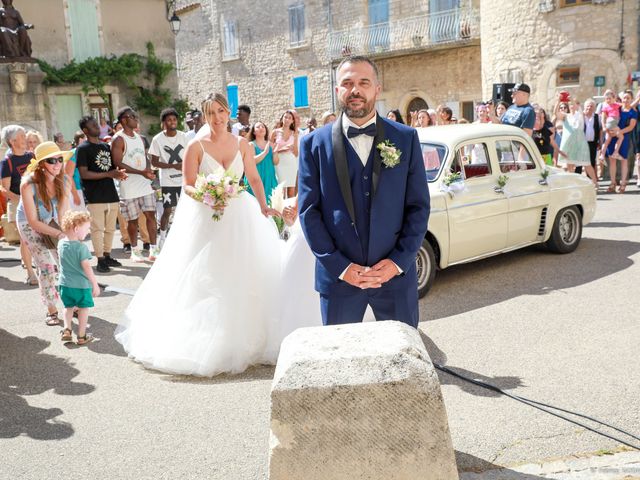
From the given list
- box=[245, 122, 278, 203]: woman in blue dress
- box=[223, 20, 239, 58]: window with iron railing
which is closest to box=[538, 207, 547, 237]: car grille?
box=[245, 122, 278, 203]: woman in blue dress

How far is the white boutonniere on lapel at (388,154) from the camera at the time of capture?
343 centimetres

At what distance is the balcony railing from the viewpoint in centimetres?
2434

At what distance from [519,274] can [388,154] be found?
4947mm

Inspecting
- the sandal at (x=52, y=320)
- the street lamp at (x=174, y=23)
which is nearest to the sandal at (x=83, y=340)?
the sandal at (x=52, y=320)

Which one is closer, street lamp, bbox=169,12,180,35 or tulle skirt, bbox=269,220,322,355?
tulle skirt, bbox=269,220,322,355

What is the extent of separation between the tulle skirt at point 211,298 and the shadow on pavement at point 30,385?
571 millimetres

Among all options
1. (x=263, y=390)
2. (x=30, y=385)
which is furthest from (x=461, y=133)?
(x=30, y=385)

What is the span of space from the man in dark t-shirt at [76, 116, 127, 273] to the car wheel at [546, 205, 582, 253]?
Answer: 5853 mm

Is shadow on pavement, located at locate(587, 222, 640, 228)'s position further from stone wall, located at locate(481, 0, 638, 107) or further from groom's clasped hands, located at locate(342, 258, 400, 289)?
stone wall, located at locate(481, 0, 638, 107)

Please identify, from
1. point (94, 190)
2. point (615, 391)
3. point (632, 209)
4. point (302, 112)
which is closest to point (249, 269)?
point (615, 391)

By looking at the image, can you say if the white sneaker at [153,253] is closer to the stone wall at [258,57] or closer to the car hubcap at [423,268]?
the car hubcap at [423,268]

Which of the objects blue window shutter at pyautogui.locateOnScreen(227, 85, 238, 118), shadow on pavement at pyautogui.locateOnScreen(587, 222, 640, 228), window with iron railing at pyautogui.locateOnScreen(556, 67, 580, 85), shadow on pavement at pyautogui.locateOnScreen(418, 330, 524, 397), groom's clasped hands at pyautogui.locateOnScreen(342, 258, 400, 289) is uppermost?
blue window shutter at pyautogui.locateOnScreen(227, 85, 238, 118)

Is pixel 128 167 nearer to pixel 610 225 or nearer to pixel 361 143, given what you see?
pixel 361 143

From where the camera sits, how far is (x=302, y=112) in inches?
1196
